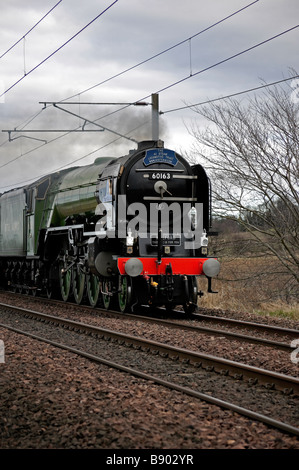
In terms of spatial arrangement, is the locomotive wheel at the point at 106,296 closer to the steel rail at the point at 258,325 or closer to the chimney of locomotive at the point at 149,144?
the steel rail at the point at 258,325

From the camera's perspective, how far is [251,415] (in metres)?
5.34

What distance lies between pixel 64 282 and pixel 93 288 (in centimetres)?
228

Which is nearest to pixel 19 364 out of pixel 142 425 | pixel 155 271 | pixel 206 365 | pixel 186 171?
pixel 206 365

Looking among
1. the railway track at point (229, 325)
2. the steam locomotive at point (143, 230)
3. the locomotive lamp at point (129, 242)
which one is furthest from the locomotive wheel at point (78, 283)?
the locomotive lamp at point (129, 242)

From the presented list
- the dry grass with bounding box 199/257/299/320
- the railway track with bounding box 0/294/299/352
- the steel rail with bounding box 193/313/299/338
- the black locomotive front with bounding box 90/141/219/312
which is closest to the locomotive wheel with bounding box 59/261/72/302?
the railway track with bounding box 0/294/299/352

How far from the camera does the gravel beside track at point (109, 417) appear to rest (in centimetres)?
466

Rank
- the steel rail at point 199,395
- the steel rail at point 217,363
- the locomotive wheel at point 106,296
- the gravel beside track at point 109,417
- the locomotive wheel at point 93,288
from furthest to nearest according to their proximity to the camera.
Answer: the locomotive wheel at point 93,288 < the locomotive wheel at point 106,296 < the steel rail at point 217,363 < the steel rail at point 199,395 < the gravel beside track at point 109,417

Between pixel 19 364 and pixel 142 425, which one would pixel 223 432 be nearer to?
pixel 142 425

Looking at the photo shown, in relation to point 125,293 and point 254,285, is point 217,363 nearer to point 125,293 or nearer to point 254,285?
point 125,293

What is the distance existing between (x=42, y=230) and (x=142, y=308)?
4.24 m

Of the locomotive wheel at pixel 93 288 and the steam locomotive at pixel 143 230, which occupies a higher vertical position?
the steam locomotive at pixel 143 230

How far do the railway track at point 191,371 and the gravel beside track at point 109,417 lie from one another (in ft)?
0.82

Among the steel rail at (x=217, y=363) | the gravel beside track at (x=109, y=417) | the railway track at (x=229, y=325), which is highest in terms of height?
the railway track at (x=229, y=325)

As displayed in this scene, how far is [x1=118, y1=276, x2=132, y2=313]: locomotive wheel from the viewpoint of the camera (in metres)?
12.8
